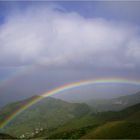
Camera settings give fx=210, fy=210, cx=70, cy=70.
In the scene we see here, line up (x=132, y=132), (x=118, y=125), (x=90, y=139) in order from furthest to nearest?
(x=118, y=125) → (x=132, y=132) → (x=90, y=139)

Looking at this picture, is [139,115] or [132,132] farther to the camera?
[139,115]

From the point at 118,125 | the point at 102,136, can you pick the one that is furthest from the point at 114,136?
the point at 118,125

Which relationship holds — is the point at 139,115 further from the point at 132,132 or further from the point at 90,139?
the point at 90,139

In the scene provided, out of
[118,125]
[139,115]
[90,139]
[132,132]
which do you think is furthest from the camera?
[139,115]

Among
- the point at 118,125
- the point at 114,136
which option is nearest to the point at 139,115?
the point at 118,125

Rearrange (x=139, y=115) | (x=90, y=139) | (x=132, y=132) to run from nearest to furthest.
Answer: (x=90, y=139), (x=132, y=132), (x=139, y=115)

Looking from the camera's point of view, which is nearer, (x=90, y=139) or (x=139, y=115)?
(x=90, y=139)

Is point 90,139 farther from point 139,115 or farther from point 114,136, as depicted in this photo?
point 139,115

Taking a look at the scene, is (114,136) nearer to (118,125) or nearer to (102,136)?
(102,136)

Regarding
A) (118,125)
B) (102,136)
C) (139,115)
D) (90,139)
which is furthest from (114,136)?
(139,115)
